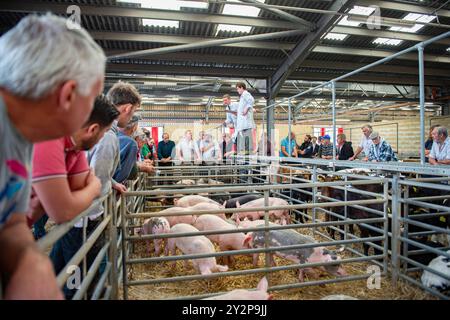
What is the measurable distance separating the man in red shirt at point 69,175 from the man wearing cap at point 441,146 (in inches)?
234

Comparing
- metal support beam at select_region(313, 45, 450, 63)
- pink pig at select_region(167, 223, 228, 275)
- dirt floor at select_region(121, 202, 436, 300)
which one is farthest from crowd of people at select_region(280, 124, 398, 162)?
pink pig at select_region(167, 223, 228, 275)

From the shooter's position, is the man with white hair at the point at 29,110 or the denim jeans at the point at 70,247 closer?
the man with white hair at the point at 29,110

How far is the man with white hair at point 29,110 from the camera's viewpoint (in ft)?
2.33

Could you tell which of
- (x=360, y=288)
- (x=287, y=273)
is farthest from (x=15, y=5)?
(x=360, y=288)

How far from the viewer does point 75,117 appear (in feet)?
2.66

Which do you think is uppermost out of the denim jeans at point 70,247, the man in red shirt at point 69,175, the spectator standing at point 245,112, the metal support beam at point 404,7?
the metal support beam at point 404,7

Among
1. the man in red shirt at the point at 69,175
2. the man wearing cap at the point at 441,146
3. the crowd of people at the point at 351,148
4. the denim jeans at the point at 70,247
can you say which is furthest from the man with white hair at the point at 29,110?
the man wearing cap at the point at 441,146

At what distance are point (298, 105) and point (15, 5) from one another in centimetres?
1612

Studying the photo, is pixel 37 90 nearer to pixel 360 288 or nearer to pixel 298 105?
pixel 360 288

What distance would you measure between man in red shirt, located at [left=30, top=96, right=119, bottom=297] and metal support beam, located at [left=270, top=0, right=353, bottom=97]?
582 cm

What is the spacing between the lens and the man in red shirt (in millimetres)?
1113

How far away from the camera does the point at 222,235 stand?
3326mm

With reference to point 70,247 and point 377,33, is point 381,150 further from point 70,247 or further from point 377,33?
point 70,247

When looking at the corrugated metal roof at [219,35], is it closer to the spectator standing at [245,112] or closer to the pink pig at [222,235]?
the spectator standing at [245,112]
